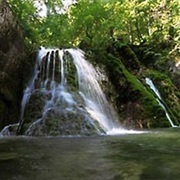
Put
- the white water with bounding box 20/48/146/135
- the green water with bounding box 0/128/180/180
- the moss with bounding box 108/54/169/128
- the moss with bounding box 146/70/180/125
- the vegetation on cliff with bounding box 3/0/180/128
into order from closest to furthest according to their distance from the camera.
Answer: the green water with bounding box 0/128/180/180 → the white water with bounding box 20/48/146/135 → the moss with bounding box 108/54/169/128 → the vegetation on cliff with bounding box 3/0/180/128 → the moss with bounding box 146/70/180/125

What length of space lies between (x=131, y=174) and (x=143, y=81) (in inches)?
626

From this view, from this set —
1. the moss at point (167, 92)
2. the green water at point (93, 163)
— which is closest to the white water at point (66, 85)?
the moss at point (167, 92)

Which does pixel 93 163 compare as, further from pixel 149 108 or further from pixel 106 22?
pixel 106 22

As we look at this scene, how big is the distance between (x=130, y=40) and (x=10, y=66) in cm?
1809

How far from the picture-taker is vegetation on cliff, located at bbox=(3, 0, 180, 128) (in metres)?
17.3

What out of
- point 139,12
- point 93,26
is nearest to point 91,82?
point 93,26

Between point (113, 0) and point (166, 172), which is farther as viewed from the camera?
point (113, 0)

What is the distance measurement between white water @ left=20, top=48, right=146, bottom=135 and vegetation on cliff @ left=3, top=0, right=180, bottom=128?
1.30 metres

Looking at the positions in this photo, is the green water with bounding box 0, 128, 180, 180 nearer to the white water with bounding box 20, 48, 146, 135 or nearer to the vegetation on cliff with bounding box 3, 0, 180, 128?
the white water with bounding box 20, 48, 146, 135

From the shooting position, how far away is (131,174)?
4.59 metres

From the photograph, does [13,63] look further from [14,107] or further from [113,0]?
[113,0]

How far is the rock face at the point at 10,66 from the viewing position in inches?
592

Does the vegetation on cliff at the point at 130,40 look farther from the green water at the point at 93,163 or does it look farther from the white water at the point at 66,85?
the green water at the point at 93,163

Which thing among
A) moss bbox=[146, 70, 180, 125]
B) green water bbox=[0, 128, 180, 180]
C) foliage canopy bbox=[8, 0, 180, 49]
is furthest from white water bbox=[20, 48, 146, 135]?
green water bbox=[0, 128, 180, 180]
